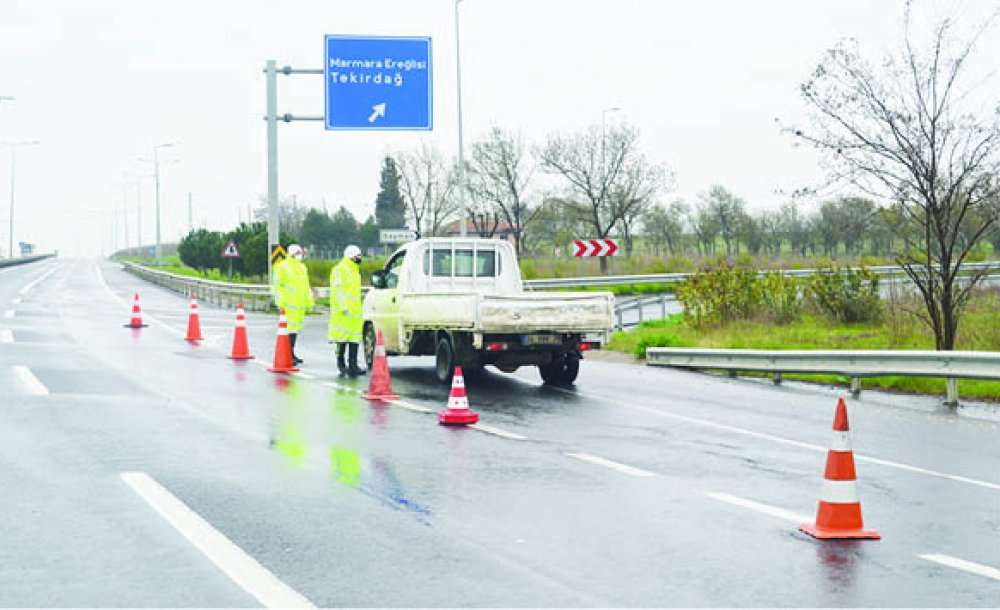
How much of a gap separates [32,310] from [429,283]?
64.4ft

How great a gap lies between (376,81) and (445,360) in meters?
16.9

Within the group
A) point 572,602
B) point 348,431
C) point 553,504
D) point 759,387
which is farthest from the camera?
point 759,387

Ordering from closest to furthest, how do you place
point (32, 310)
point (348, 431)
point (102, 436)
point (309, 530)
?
point (309, 530), point (102, 436), point (348, 431), point (32, 310)

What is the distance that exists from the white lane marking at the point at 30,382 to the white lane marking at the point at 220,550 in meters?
5.98

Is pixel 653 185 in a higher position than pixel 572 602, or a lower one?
higher

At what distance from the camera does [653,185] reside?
71.6 metres

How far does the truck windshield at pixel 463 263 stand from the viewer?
17.5 meters

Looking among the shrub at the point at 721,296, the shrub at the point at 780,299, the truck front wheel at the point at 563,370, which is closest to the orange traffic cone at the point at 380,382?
the truck front wheel at the point at 563,370

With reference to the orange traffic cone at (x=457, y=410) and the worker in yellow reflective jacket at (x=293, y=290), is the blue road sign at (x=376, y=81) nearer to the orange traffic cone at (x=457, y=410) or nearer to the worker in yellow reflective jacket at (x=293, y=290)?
the worker in yellow reflective jacket at (x=293, y=290)

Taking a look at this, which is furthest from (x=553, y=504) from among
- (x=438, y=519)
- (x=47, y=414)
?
(x=47, y=414)

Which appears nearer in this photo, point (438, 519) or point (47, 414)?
point (438, 519)

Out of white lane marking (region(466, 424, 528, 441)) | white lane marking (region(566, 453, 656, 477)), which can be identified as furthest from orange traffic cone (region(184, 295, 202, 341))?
white lane marking (region(566, 453, 656, 477))

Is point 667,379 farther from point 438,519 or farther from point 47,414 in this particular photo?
point 438,519

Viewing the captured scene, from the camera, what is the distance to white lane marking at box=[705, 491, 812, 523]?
749 cm
